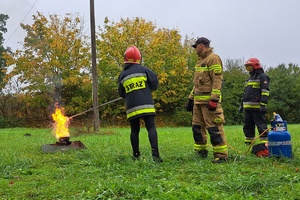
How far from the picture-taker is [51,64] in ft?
81.6

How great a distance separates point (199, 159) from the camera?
5840mm

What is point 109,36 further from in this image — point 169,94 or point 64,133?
point 64,133

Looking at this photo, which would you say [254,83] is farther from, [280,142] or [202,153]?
[202,153]

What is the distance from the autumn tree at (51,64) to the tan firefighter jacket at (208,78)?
2017cm

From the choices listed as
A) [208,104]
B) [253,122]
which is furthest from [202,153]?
[253,122]

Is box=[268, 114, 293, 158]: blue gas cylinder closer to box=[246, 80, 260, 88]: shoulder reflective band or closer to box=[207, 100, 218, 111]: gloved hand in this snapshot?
box=[207, 100, 218, 111]: gloved hand

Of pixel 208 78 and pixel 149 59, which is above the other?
pixel 149 59

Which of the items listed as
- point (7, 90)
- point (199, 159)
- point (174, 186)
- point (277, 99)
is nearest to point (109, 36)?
point (7, 90)

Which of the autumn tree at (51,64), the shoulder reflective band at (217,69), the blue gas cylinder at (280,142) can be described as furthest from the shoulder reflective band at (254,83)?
the autumn tree at (51,64)

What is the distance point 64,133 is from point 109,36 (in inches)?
818

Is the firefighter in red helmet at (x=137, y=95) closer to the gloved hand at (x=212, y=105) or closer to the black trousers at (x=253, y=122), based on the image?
the gloved hand at (x=212, y=105)

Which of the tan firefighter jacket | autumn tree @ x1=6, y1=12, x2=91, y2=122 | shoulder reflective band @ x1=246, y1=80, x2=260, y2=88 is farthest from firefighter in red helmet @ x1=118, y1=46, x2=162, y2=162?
autumn tree @ x1=6, y1=12, x2=91, y2=122

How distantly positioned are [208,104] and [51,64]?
2091 cm

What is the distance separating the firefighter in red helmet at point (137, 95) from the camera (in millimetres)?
5855
